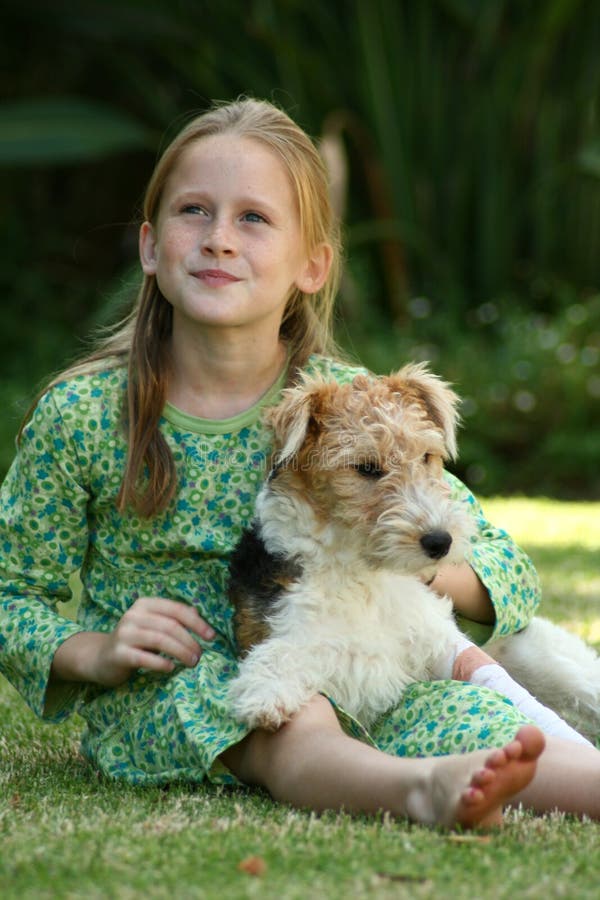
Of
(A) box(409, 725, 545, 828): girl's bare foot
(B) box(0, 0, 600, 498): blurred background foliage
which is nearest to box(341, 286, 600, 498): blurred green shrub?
(B) box(0, 0, 600, 498): blurred background foliage

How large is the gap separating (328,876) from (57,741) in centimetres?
184

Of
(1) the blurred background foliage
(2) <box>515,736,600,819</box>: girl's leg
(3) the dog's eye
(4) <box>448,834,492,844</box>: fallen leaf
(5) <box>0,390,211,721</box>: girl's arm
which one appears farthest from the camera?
(1) the blurred background foliage

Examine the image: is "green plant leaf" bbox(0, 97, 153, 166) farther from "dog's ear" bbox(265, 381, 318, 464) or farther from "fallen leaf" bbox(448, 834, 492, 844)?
"fallen leaf" bbox(448, 834, 492, 844)

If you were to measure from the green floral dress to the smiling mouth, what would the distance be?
0.41 m

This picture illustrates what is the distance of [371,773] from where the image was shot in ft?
9.63

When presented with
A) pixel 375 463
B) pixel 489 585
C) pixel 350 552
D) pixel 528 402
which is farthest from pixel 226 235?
pixel 528 402

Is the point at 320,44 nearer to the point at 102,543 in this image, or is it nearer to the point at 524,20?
the point at 524,20

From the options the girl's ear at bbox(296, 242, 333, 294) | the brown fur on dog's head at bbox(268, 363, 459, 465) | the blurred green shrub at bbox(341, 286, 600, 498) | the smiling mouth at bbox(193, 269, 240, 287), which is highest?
the blurred green shrub at bbox(341, 286, 600, 498)

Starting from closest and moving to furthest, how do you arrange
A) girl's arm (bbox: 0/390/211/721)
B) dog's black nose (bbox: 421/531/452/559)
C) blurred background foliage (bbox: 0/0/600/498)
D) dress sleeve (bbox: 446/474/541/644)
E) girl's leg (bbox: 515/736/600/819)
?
girl's leg (bbox: 515/736/600/819), dog's black nose (bbox: 421/531/452/559), girl's arm (bbox: 0/390/211/721), dress sleeve (bbox: 446/474/541/644), blurred background foliage (bbox: 0/0/600/498)

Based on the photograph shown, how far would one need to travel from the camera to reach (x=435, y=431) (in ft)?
11.1

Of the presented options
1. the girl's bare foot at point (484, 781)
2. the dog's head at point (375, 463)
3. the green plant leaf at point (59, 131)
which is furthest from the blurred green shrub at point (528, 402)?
the girl's bare foot at point (484, 781)

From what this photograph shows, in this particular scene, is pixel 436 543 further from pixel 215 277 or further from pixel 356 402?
pixel 215 277

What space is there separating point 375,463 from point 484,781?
917 millimetres

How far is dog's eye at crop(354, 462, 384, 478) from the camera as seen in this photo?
3.27 metres
